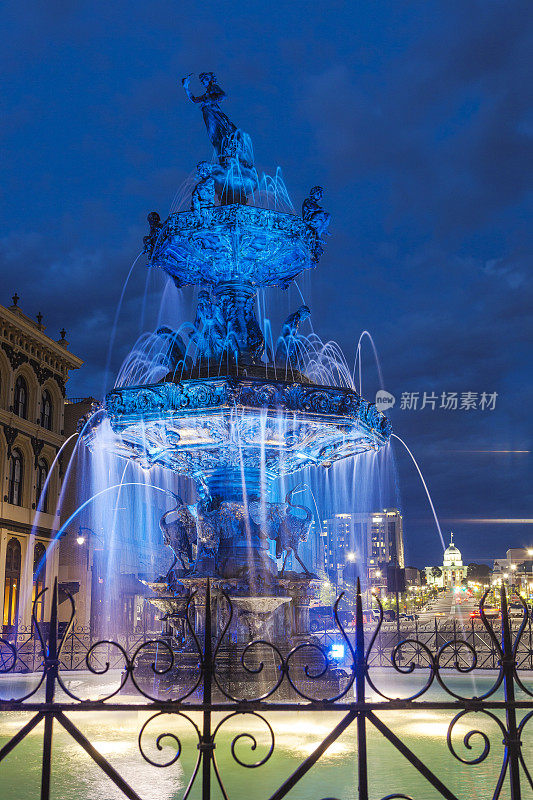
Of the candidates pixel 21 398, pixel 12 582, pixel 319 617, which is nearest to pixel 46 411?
pixel 21 398

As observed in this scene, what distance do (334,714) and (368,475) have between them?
7604 mm

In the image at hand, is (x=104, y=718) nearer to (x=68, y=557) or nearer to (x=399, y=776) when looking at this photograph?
(x=399, y=776)

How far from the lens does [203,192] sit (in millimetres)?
14070

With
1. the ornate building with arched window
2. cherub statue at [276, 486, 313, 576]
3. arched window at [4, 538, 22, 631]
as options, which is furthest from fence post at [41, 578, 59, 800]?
arched window at [4, 538, 22, 631]

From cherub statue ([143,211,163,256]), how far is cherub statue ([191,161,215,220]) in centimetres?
67

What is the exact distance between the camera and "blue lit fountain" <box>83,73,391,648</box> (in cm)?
1195

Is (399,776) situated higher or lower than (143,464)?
lower

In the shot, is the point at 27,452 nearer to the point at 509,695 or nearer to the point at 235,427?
the point at 235,427

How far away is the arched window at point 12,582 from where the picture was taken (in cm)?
3978

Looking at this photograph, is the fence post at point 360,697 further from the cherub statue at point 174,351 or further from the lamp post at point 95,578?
the lamp post at point 95,578

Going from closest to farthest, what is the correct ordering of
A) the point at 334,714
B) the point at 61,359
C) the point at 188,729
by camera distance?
the point at 188,729
the point at 334,714
the point at 61,359

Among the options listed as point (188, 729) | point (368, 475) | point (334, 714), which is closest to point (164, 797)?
point (188, 729)

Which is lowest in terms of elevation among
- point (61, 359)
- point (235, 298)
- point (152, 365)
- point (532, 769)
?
point (532, 769)

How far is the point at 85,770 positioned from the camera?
734cm
